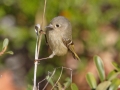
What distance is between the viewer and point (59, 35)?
8.87ft

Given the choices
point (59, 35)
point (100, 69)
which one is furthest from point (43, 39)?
point (100, 69)

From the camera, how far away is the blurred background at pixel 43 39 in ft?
12.4

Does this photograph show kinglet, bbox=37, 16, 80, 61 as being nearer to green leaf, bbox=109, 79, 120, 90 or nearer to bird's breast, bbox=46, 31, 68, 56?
bird's breast, bbox=46, 31, 68, 56

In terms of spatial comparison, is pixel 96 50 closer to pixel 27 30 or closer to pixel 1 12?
pixel 27 30

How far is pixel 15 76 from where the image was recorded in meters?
4.83

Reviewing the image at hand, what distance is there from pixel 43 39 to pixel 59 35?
1295 millimetres

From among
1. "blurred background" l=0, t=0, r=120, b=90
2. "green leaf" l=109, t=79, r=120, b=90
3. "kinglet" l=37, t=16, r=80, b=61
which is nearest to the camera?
"green leaf" l=109, t=79, r=120, b=90

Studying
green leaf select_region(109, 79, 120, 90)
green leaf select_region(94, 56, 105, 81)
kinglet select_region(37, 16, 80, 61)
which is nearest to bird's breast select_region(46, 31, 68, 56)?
kinglet select_region(37, 16, 80, 61)

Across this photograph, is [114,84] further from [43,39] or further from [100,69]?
[43,39]

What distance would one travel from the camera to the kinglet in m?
2.59

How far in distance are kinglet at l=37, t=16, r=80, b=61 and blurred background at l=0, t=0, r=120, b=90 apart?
35.6 inches

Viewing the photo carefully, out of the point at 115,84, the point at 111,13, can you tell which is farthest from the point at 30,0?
the point at 115,84

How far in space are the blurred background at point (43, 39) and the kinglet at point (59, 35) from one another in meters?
0.91

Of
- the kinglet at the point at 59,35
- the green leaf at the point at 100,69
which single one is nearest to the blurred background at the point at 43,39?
the kinglet at the point at 59,35
